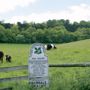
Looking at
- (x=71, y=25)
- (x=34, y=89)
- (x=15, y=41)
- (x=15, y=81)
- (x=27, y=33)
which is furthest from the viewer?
(x=71, y=25)

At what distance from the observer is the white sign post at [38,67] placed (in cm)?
1159

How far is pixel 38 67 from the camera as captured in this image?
1159cm

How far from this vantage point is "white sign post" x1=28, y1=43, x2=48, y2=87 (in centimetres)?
1159

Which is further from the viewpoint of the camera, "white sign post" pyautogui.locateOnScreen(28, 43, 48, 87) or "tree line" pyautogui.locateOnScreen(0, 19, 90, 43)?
"tree line" pyautogui.locateOnScreen(0, 19, 90, 43)

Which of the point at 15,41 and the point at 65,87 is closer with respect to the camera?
the point at 65,87

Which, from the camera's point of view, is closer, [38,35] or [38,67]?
[38,67]

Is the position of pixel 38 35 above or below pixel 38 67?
above

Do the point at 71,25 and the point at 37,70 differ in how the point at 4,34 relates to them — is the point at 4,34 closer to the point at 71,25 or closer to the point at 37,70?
the point at 71,25

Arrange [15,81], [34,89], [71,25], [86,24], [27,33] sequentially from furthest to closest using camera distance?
[71,25] → [86,24] → [27,33] → [15,81] → [34,89]

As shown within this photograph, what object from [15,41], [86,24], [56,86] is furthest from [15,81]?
[86,24]

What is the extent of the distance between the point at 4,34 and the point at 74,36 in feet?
61.5

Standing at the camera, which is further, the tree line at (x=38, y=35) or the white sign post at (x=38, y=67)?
the tree line at (x=38, y=35)

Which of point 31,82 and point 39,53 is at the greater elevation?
point 39,53

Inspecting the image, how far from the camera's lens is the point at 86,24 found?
121m
